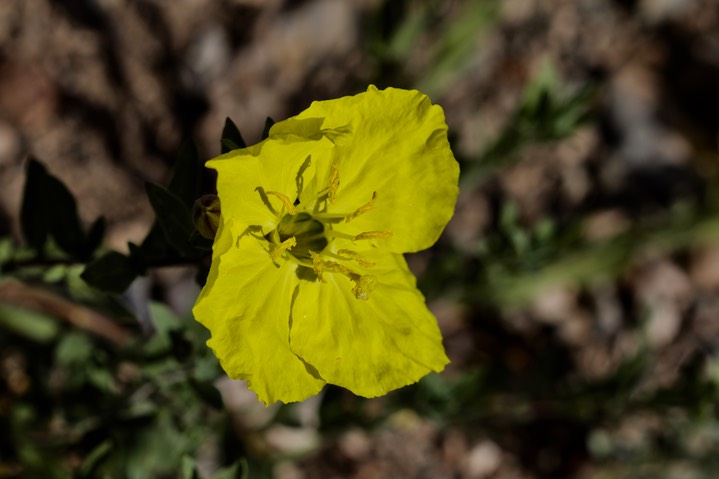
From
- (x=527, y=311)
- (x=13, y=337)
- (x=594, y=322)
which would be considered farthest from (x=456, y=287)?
(x=13, y=337)

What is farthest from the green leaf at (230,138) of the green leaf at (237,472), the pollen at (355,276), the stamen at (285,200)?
the green leaf at (237,472)

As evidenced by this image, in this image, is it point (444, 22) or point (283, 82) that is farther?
point (444, 22)

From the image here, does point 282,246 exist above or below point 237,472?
above

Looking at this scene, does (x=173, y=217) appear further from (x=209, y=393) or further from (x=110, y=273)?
(x=209, y=393)

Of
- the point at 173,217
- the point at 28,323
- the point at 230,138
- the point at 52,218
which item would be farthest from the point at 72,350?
the point at 230,138

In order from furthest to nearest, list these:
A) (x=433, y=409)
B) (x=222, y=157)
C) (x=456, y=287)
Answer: (x=456, y=287) < (x=433, y=409) < (x=222, y=157)

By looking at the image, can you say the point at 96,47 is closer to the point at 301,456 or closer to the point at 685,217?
the point at 301,456
